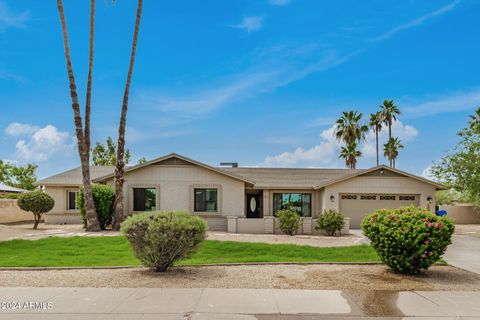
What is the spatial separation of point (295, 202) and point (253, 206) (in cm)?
299

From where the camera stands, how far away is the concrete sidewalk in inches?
233

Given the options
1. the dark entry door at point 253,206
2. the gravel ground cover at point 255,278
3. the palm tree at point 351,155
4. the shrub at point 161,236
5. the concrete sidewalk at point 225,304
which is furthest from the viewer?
the palm tree at point 351,155

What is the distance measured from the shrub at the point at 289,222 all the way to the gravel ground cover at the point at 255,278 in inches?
382

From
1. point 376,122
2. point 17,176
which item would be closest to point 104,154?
point 17,176

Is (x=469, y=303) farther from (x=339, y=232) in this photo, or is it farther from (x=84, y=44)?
(x=84, y=44)

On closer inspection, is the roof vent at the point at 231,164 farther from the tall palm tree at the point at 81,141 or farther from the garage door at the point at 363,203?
the tall palm tree at the point at 81,141

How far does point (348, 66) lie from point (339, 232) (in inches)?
330

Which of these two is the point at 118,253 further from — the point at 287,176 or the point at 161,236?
the point at 287,176

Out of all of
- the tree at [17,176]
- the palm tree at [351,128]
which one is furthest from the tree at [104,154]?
the palm tree at [351,128]

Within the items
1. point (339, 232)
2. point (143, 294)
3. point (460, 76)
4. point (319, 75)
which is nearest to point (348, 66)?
point (319, 75)

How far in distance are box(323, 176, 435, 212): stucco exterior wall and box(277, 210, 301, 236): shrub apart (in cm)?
412

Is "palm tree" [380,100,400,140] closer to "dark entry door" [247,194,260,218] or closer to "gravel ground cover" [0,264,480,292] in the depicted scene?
"dark entry door" [247,194,260,218]

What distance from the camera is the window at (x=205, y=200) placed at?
859 inches

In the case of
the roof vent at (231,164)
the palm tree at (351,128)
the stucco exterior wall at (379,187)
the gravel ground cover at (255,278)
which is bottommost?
the gravel ground cover at (255,278)
